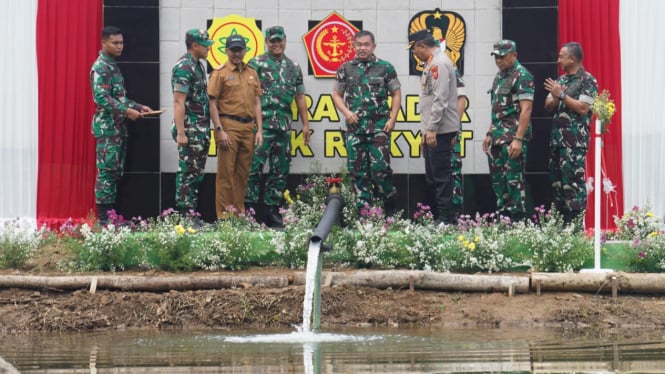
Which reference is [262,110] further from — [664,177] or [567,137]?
[664,177]

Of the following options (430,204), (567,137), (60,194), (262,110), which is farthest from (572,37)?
(60,194)

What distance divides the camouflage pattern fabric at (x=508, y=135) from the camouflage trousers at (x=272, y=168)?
7.48ft

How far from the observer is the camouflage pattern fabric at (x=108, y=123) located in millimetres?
14422

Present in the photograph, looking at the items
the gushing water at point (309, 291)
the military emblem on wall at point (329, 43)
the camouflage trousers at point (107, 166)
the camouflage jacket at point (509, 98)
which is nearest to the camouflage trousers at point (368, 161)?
the military emblem on wall at point (329, 43)

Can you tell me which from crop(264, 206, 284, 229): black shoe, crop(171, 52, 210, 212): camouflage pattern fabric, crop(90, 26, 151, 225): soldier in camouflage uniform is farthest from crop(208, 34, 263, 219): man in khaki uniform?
crop(90, 26, 151, 225): soldier in camouflage uniform

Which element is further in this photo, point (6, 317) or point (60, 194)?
point (60, 194)

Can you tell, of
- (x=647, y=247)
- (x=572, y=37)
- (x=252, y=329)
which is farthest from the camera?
(x=572, y=37)

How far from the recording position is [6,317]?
447 inches

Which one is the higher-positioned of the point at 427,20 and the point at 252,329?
the point at 427,20

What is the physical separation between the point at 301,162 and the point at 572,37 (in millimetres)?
3336

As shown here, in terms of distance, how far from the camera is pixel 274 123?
1490 cm

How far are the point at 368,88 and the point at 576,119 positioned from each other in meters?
2.22

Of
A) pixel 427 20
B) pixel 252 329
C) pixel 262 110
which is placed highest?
pixel 427 20

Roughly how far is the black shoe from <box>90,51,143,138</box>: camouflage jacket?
1.81m
